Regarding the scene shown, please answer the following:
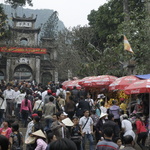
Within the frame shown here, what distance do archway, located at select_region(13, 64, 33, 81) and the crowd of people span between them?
23.0 metres

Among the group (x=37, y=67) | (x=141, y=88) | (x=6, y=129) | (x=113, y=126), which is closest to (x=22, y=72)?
(x=37, y=67)

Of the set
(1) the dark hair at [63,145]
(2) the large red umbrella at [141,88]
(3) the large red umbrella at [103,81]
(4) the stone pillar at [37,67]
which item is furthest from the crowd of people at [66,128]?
(4) the stone pillar at [37,67]

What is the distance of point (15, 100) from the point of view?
44.1 feet

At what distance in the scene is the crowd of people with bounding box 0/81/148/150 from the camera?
558cm

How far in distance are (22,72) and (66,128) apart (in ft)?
103

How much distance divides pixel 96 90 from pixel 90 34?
40.4ft

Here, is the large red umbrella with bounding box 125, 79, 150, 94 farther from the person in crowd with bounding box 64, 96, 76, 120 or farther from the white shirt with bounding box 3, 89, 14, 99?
the white shirt with bounding box 3, 89, 14, 99

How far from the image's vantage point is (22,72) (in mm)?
37688

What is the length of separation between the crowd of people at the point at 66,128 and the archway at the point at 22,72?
2299 cm

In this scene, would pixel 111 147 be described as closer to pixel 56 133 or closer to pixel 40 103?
pixel 56 133

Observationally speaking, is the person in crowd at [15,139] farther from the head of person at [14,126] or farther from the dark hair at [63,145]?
the dark hair at [63,145]

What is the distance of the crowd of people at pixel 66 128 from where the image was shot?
220 inches

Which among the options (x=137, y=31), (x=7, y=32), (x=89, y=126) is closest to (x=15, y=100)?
(x=89, y=126)

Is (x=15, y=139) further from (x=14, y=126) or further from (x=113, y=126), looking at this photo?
(x=113, y=126)
